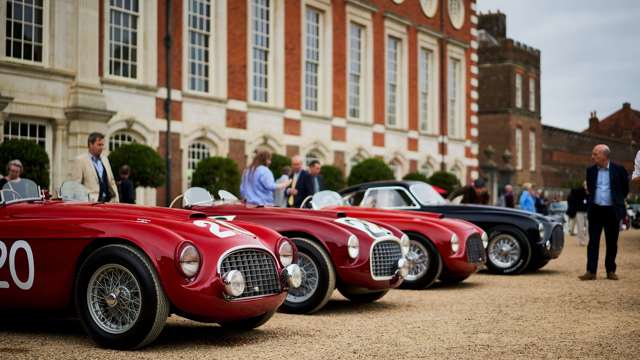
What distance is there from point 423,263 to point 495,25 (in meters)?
49.5

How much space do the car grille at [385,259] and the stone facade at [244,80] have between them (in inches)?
444

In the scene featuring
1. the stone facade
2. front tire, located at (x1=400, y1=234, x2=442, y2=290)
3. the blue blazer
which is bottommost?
front tire, located at (x1=400, y1=234, x2=442, y2=290)

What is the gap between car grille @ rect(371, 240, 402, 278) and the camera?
8625mm

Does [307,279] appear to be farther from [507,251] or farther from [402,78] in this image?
[402,78]

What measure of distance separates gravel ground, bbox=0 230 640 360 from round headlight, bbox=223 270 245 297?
1.44 feet

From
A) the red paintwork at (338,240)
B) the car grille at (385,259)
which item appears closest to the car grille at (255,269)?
the red paintwork at (338,240)

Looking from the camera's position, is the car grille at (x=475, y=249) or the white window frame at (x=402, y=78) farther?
the white window frame at (x=402, y=78)

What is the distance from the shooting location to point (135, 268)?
6164 mm

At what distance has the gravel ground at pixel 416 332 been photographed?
6254 millimetres

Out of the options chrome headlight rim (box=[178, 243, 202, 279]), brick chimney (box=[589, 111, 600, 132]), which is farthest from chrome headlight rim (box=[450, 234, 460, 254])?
brick chimney (box=[589, 111, 600, 132])

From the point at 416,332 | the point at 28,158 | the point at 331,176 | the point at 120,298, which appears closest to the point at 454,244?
the point at 416,332

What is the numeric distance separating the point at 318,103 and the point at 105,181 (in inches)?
717

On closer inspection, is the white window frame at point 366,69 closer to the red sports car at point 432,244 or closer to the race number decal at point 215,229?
the red sports car at point 432,244

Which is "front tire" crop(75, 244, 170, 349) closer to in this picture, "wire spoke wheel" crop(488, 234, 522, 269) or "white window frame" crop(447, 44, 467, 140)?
"wire spoke wheel" crop(488, 234, 522, 269)
